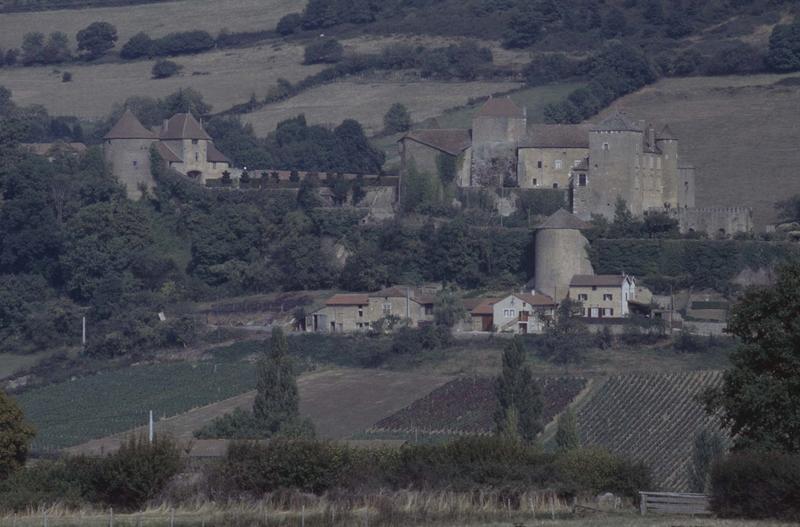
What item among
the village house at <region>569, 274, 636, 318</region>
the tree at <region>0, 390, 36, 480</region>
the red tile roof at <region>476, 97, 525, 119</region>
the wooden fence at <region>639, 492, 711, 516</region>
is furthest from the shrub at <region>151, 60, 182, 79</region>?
the wooden fence at <region>639, 492, 711, 516</region>

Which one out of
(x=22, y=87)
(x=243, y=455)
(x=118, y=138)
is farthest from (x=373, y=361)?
(x=22, y=87)

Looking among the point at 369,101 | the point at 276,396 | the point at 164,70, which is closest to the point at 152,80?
the point at 164,70

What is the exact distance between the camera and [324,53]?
111750 millimetres

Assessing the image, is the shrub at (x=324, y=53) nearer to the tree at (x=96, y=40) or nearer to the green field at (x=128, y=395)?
the tree at (x=96, y=40)

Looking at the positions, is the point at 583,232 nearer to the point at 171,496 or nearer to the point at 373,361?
the point at 373,361

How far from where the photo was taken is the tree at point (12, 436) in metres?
39.8

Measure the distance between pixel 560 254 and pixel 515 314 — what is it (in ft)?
9.56

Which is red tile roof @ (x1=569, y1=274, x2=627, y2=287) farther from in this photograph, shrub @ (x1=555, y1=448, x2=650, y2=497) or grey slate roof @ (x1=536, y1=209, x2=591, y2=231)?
shrub @ (x1=555, y1=448, x2=650, y2=497)

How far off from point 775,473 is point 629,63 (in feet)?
205

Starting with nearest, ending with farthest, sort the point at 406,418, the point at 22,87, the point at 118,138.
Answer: the point at 406,418 → the point at 118,138 → the point at 22,87

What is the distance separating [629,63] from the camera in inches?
3669

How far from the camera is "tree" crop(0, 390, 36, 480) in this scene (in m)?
39.8

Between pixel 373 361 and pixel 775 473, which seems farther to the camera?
pixel 373 361

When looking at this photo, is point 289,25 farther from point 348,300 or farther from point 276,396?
point 276,396
